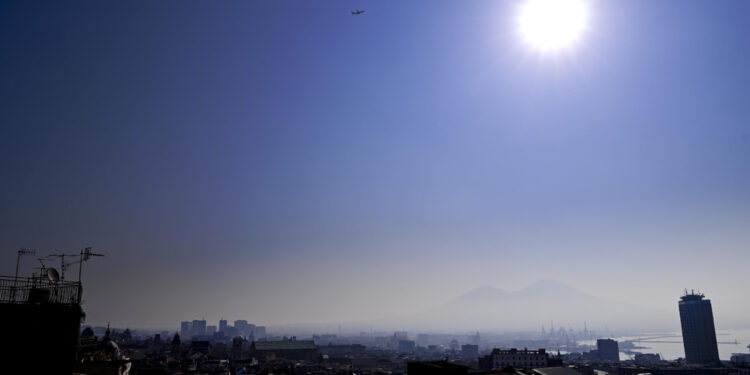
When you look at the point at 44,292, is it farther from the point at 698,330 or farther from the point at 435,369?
the point at 698,330

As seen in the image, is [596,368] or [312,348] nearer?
[596,368]

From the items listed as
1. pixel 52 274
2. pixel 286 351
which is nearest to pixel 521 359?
pixel 52 274

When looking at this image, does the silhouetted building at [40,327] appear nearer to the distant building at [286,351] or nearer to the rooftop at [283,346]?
the distant building at [286,351]

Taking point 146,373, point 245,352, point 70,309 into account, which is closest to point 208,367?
point 146,373

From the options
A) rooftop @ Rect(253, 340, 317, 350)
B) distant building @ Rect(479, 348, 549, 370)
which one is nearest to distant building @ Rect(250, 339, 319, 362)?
rooftop @ Rect(253, 340, 317, 350)

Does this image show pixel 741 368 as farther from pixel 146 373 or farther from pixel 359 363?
pixel 146 373

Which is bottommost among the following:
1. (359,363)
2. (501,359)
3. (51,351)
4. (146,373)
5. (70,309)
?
(359,363)

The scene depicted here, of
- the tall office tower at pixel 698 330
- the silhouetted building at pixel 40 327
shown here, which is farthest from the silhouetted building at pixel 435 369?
the tall office tower at pixel 698 330

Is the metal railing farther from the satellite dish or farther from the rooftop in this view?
the rooftop

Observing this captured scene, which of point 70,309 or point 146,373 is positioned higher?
point 70,309
